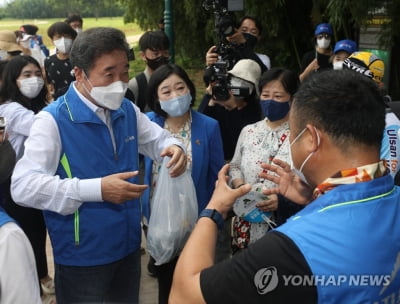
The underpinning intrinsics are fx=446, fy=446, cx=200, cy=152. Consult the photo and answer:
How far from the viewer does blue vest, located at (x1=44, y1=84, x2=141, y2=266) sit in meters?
1.98

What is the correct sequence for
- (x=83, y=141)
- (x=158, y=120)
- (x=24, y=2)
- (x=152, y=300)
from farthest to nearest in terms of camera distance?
(x=24, y=2) < (x=152, y=300) < (x=158, y=120) < (x=83, y=141)

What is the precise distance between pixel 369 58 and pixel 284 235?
186cm

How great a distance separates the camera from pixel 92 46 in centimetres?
201

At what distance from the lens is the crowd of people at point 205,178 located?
1185 millimetres

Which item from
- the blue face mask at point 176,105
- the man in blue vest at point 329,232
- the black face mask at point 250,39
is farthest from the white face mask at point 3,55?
the man in blue vest at point 329,232

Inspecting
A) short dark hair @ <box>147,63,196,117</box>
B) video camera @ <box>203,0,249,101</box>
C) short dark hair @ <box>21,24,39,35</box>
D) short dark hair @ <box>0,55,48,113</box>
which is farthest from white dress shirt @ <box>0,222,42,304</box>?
short dark hair @ <box>21,24,39,35</box>

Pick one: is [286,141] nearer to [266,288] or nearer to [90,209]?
[90,209]

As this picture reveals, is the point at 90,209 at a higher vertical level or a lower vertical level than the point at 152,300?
higher

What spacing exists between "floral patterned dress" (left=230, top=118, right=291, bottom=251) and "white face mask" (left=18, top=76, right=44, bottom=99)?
5.50 ft

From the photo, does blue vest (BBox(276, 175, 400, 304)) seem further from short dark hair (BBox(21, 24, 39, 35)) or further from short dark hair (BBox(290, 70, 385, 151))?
short dark hair (BBox(21, 24, 39, 35))

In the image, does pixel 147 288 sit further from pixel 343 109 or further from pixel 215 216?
pixel 343 109

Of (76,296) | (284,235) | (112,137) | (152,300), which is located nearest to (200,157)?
(112,137)

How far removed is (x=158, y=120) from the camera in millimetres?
2979

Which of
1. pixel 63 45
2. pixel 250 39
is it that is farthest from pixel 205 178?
pixel 63 45
